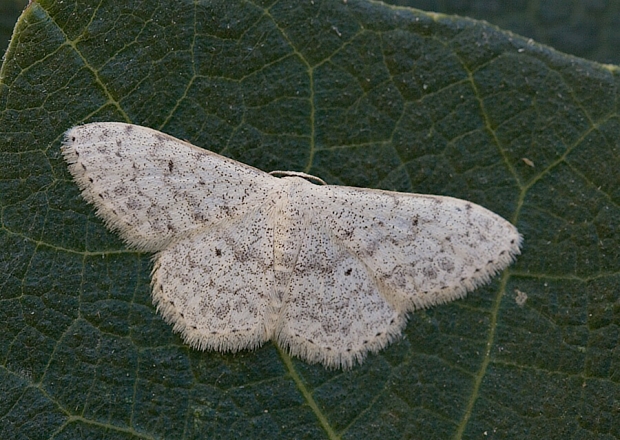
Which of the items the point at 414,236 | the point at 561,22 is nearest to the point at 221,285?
the point at 414,236

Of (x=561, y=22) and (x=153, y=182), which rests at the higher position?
(x=561, y=22)

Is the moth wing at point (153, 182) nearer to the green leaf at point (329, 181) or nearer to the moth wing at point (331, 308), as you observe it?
the green leaf at point (329, 181)

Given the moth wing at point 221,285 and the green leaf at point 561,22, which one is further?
the green leaf at point 561,22

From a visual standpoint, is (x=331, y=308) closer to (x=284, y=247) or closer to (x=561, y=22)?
(x=284, y=247)

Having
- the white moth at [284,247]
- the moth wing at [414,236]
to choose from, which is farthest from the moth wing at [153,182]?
the moth wing at [414,236]

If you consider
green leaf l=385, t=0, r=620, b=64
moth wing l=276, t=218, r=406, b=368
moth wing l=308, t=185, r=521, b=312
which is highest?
green leaf l=385, t=0, r=620, b=64

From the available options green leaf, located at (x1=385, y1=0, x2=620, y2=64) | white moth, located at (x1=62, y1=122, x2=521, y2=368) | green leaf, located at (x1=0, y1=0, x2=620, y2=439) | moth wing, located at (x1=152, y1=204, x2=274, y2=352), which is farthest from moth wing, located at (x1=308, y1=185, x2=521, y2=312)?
green leaf, located at (x1=385, y1=0, x2=620, y2=64)

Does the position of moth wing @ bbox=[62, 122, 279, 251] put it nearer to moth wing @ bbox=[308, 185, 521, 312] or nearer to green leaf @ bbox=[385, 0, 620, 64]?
moth wing @ bbox=[308, 185, 521, 312]

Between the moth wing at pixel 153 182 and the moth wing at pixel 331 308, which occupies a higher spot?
the moth wing at pixel 153 182
